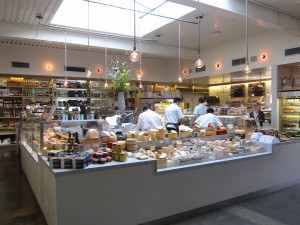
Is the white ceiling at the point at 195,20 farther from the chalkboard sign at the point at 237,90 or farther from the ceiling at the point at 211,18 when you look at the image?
the chalkboard sign at the point at 237,90

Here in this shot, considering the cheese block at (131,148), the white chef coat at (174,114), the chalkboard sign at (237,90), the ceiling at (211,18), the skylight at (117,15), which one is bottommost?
the cheese block at (131,148)

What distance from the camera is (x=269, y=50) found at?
335 inches

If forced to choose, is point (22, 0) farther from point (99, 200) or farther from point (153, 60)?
point (153, 60)

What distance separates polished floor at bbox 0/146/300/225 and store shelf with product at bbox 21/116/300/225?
184mm

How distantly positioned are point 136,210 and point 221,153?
5.51 ft

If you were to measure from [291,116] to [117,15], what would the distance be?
6487 millimetres

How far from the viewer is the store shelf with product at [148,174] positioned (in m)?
2.83

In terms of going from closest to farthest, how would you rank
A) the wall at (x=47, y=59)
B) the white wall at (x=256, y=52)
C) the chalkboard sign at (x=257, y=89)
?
the white wall at (x=256, y=52) < the wall at (x=47, y=59) < the chalkboard sign at (x=257, y=89)

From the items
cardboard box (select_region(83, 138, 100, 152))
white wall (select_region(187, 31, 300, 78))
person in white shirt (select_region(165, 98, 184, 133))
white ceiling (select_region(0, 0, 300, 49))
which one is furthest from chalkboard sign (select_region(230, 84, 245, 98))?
cardboard box (select_region(83, 138, 100, 152))

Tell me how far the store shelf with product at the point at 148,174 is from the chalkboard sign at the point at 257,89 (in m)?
6.80

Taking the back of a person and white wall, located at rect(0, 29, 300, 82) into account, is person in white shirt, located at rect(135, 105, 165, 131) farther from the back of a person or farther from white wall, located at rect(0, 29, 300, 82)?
white wall, located at rect(0, 29, 300, 82)

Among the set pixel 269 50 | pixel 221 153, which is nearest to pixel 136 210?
pixel 221 153

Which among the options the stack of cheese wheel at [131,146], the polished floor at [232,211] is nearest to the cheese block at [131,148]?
the stack of cheese wheel at [131,146]

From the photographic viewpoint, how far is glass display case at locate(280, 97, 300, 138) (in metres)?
8.12
